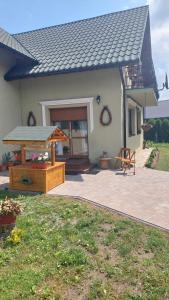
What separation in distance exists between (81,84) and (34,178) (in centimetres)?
547

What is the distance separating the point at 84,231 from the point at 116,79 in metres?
7.66

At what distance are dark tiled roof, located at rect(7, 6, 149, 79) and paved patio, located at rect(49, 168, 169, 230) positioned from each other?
4.41 meters

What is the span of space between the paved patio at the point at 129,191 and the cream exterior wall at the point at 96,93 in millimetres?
1468

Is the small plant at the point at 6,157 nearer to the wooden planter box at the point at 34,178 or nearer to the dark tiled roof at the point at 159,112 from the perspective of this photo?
the wooden planter box at the point at 34,178

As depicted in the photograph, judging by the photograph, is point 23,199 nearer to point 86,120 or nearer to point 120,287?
point 120,287

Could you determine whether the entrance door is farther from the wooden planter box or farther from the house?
the wooden planter box

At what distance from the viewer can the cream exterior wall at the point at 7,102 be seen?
12.6 metres

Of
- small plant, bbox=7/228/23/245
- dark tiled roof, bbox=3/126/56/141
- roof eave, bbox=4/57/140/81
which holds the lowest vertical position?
small plant, bbox=7/228/23/245

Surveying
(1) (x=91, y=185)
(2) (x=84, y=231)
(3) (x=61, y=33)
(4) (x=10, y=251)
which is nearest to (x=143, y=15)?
(3) (x=61, y=33)

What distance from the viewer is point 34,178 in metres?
8.53

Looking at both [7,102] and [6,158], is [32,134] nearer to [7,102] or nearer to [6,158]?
[6,158]

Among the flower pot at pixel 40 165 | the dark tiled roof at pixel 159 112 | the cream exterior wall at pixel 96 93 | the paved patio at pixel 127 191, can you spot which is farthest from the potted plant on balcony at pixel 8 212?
the dark tiled roof at pixel 159 112

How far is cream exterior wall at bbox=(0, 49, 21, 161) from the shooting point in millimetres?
12648

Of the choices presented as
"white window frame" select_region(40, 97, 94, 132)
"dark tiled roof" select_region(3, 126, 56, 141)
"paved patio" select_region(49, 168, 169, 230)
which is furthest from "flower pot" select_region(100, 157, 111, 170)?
"dark tiled roof" select_region(3, 126, 56, 141)
